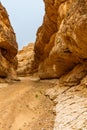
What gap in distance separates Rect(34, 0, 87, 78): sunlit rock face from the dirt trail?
104 inches

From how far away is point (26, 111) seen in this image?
44.9ft

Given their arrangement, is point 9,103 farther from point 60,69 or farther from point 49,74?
point 49,74

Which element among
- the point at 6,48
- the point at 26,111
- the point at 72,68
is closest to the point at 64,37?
the point at 72,68

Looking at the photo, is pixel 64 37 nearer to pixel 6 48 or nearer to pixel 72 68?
pixel 72 68

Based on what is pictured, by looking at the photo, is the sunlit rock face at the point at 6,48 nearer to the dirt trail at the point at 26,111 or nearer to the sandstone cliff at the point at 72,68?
the sandstone cliff at the point at 72,68

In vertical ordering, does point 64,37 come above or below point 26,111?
above

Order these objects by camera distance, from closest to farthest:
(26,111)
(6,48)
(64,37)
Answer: (26,111)
(64,37)
(6,48)

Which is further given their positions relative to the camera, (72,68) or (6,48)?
(6,48)

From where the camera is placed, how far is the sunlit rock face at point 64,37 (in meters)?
12.6

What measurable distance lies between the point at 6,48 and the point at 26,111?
13.8 meters

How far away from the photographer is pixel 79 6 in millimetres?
12953

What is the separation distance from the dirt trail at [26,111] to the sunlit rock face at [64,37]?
8.69 feet

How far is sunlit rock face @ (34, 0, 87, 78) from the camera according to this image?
12617mm

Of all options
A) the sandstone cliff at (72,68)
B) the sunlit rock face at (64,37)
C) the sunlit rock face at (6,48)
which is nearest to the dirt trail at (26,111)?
the sandstone cliff at (72,68)
